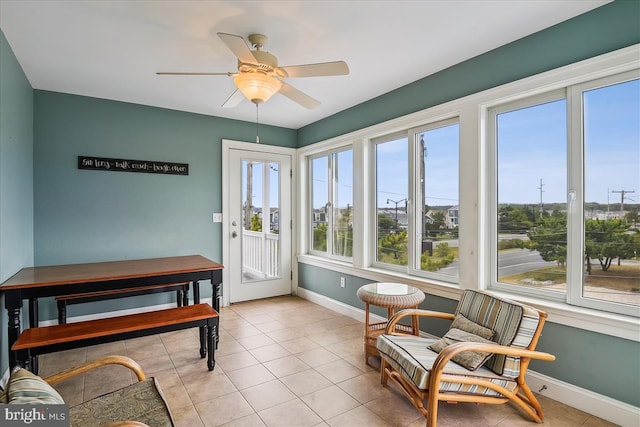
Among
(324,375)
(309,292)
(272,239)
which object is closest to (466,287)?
(324,375)

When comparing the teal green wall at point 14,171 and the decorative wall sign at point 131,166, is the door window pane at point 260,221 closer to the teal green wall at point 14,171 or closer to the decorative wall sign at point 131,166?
the decorative wall sign at point 131,166

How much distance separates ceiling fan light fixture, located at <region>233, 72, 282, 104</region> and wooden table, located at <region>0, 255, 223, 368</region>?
1.53 meters

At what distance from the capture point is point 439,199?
3189 millimetres

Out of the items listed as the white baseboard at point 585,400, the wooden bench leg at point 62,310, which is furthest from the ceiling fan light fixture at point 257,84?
the white baseboard at point 585,400

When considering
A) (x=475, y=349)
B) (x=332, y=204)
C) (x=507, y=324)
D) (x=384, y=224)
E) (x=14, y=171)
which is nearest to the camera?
(x=475, y=349)

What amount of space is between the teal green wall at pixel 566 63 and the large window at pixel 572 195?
0.21 metres

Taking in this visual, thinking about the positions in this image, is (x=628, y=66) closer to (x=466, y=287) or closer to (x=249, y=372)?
(x=466, y=287)

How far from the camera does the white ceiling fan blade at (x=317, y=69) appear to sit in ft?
6.98

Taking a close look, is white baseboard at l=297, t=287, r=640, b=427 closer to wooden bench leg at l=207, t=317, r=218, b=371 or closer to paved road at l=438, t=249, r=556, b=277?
paved road at l=438, t=249, r=556, b=277

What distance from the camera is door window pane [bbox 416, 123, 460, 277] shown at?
10.0ft

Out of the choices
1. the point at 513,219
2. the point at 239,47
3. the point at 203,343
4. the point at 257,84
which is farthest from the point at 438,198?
the point at 203,343

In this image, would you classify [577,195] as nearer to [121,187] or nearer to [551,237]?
[551,237]

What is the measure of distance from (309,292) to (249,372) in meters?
2.15

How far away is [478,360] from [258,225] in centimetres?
344
